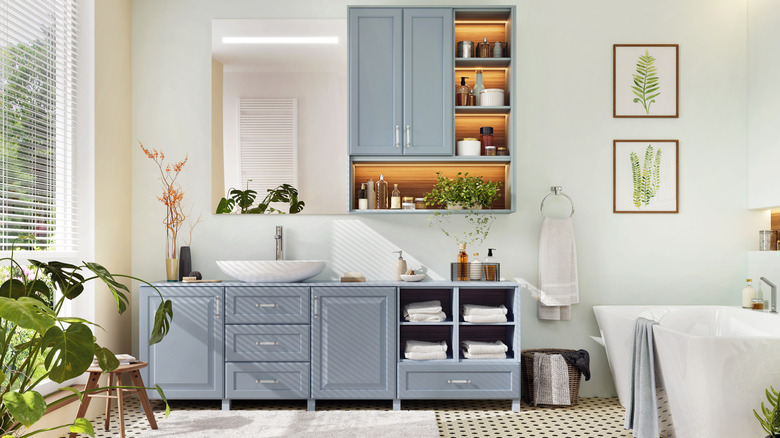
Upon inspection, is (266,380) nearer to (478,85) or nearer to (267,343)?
(267,343)

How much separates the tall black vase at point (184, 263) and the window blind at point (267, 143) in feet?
2.01

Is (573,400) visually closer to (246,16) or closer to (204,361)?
(204,361)

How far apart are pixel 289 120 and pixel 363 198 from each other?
2.58 feet

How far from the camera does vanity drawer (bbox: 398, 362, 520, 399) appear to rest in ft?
12.8

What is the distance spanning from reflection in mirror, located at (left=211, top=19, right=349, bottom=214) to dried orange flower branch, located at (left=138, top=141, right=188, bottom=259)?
25cm

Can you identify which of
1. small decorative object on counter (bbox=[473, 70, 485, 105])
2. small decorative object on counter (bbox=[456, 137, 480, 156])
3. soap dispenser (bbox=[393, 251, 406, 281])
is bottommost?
soap dispenser (bbox=[393, 251, 406, 281])

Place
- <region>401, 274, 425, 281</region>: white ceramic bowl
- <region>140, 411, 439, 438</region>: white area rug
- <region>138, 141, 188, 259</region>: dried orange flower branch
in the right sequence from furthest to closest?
1. <region>138, 141, 188, 259</region>: dried orange flower branch
2. <region>401, 274, 425, 281</region>: white ceramic bowl
3. <region>140, 411, 439, 438</region>: white area rug

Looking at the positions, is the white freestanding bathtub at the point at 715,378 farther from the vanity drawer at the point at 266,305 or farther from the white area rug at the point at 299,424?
the vanity drawer at the point at 266,305

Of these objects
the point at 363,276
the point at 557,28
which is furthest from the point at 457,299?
the point at 557,28

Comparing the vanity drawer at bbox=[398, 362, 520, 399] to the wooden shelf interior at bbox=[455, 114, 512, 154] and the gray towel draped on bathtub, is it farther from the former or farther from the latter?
the wooden shelf interior at bbox=[455, 114, 512, 154]

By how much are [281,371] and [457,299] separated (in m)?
1.22

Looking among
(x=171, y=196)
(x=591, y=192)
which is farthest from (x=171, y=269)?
(x=591, y=192)

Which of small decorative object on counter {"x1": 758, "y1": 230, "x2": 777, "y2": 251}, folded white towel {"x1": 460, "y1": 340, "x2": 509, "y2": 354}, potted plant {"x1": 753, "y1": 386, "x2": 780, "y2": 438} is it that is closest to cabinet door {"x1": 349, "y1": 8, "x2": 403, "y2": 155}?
folded white towel {"x1": 460, "y1": 340, "x2": 509, "y2": 354}

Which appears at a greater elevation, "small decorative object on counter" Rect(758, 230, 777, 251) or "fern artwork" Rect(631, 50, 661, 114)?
"fern artwork" Rect(631, 50, 661, 114)
